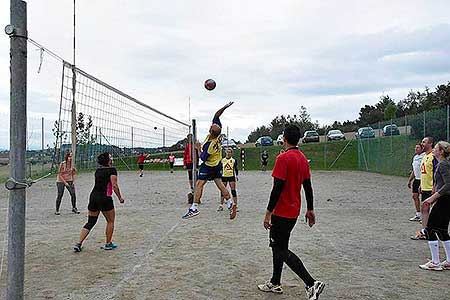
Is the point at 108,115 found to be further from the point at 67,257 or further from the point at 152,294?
the point at 152,294

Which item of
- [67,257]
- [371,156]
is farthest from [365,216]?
[371,156]

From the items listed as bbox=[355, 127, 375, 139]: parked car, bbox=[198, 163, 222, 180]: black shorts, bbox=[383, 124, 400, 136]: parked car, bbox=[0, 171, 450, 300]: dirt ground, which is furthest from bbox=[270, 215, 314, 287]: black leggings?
bbox=[355, 127, 375, 139]: parked car

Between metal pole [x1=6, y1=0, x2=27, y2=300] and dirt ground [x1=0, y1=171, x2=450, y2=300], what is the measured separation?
1453 millimetres

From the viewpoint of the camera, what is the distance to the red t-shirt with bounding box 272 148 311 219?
219 inches

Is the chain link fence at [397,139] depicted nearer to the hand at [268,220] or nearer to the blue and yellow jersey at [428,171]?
the blue and yellow jersey at [428,171]

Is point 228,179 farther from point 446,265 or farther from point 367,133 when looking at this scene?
point 367,133

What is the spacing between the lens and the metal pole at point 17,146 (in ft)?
14.2

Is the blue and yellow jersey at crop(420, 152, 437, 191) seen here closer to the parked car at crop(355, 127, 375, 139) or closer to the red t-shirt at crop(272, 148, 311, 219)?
the red t-shirt at crop(272, 148, 311, 219)

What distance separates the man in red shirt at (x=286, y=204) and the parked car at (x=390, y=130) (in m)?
27.8

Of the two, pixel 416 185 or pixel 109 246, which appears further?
pixel 416 185

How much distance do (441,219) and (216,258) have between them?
316cm

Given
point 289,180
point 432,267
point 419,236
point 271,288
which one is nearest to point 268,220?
point 289,180

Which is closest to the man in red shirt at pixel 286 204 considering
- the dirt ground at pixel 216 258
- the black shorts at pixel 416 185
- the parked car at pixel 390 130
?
the dirt ground at pixel 216 258

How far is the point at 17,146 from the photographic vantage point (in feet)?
14.3
